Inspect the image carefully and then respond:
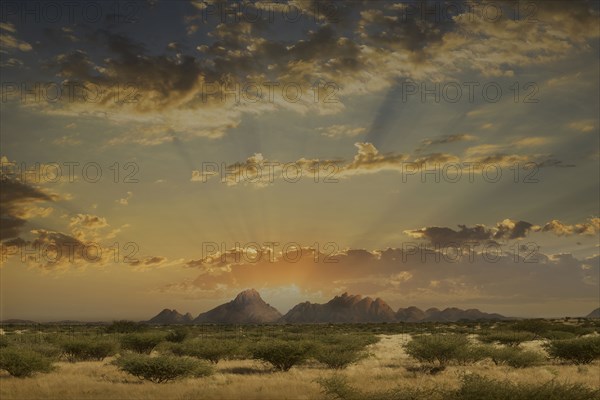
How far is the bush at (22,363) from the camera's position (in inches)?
909

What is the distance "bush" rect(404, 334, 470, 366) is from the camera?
3003 centimetres

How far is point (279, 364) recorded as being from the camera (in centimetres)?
2872

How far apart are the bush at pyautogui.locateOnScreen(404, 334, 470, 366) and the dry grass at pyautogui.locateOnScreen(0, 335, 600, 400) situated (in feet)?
2.92

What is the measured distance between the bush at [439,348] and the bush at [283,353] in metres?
6.95

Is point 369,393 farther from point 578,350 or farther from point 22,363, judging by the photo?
point 578,350

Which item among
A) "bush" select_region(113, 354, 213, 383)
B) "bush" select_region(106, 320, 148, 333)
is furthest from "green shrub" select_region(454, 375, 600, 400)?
"bush" select_region(106, 320, 148, 333)

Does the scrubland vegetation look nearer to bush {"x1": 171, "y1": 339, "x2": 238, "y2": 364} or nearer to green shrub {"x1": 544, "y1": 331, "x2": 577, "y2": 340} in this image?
bush {"x1": 171, "y1": 339, "x2": 238, "y2": 364}

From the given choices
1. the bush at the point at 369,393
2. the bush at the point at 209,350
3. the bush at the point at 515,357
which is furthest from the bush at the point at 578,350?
the bush at the point at 369,393

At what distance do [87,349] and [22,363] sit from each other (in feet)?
36.3

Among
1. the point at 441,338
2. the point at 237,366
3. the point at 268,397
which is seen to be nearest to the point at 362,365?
the point at 441,338

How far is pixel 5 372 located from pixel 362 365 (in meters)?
19.6

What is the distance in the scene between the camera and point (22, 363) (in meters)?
Answer: 23.1

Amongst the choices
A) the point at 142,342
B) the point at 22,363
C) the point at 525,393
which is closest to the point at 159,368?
the point at 22,363

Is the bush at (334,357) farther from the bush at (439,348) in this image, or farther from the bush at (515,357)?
the bush at (515,357)
